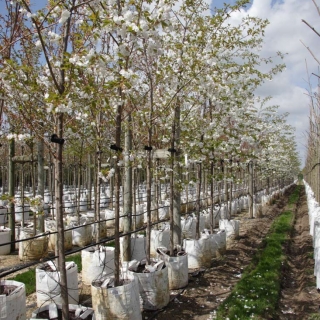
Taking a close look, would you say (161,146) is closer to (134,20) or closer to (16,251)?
(16,251)

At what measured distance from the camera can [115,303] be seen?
4.38 metres

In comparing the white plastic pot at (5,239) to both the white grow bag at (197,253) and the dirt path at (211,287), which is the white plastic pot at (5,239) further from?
the dirt path at (211,287)

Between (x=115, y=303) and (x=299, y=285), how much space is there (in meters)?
4.43

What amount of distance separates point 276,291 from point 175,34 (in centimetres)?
501

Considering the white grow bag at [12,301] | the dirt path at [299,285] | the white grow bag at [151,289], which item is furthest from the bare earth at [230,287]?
the white grow bag at [12,301]

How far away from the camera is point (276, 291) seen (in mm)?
6395

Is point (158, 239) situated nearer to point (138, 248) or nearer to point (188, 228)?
point (138, 248)

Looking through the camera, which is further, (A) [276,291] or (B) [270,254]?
(B) [270,254]

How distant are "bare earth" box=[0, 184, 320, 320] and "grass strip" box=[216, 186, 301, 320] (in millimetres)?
168

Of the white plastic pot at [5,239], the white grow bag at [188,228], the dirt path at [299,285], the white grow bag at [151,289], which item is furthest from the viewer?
the white grow bag at [188,228]

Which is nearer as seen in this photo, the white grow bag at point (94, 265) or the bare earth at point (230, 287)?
the bare earth at point (230, 287)

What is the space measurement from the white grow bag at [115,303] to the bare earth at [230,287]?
801 mm

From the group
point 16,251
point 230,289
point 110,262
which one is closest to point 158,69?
point 110,262

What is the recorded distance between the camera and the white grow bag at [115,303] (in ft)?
14.4
